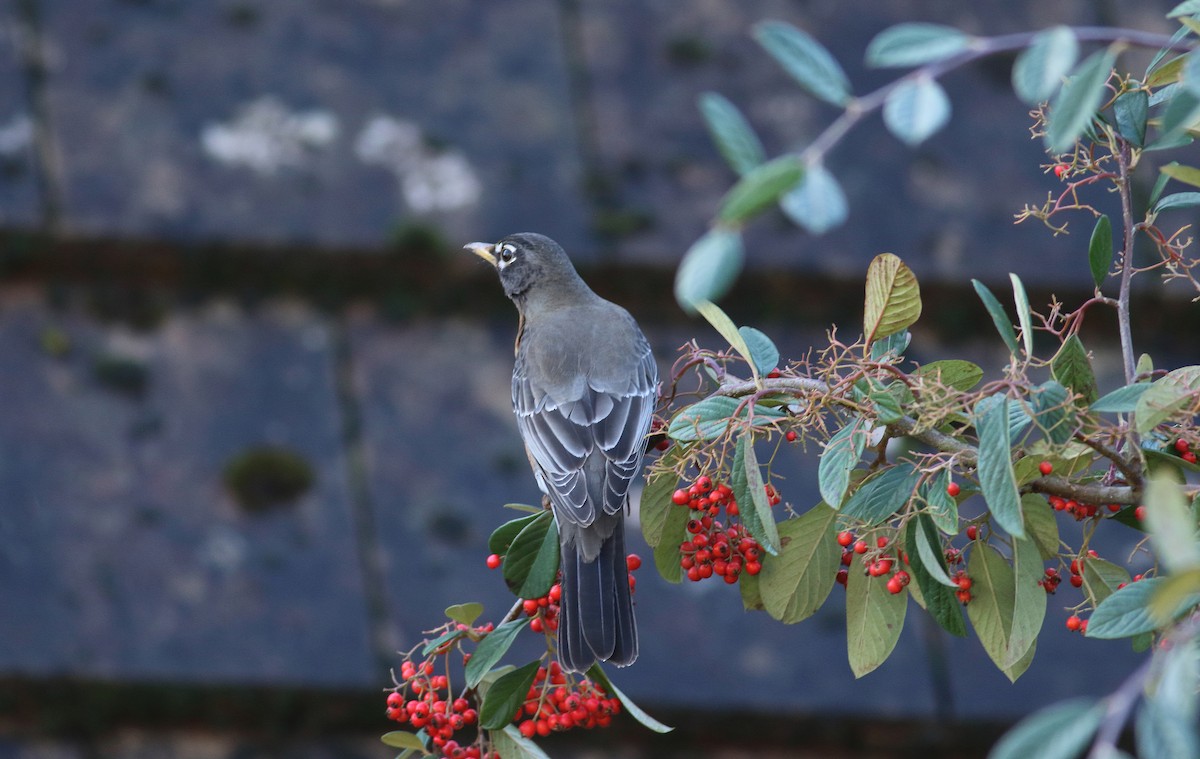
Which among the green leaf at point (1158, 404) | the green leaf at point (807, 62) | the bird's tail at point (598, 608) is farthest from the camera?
the bird's tail at point (598, 608)

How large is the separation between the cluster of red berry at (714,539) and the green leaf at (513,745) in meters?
0.40

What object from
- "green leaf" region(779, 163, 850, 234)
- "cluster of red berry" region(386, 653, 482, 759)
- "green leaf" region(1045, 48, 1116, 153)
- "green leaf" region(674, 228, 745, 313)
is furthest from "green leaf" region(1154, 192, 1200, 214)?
"cluster of red berry" region(386, 653, 482, 759)

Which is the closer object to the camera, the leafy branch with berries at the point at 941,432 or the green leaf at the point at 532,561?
the leafy branch with berries at the point at 941,432

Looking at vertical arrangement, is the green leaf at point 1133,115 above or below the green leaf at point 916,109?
above

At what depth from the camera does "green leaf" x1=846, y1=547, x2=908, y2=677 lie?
214cm

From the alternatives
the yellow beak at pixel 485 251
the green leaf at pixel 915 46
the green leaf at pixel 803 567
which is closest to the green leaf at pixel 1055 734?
the green leaf at pixel 915 46

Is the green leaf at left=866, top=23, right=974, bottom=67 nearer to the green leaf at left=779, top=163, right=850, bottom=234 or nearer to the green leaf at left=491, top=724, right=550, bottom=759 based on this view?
the green leaf at left=779, top=163, right=850, bottom=234

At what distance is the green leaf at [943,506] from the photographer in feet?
6.15

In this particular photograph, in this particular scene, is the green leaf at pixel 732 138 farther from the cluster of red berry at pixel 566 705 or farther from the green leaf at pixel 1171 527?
the cluster of red berry at pixel 566 705

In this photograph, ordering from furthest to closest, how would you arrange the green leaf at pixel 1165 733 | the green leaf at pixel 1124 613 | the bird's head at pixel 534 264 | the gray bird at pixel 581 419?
the bird's head at pixel 534 264, the gray bird at pixel 581 419, the green leaf at pixel 1124 613, the green leaf at pixel 1165 733

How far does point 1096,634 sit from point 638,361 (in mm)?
2087

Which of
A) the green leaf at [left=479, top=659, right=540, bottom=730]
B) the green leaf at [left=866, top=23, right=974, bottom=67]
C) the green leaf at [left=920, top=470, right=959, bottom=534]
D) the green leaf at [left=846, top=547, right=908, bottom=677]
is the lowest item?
the green leaf at [left=479, top=659, right=540, bottom=730]

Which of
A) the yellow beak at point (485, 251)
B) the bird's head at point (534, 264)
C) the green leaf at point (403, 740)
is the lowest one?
the green leaf at point (403, 740)

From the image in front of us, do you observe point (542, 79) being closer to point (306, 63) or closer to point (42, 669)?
point (306, 63)
